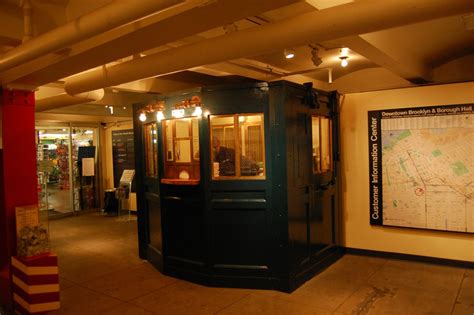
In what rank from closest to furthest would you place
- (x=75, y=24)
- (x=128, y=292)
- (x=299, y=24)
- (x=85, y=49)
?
(x=75, y=24)
(x=299, y=24)
(x=85, y=49)
(x=128, y=292)

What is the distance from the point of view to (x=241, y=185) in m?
4.26

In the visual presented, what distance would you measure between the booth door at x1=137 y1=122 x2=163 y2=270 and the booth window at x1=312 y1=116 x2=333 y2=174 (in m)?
2.05

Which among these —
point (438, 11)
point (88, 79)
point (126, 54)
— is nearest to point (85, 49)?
point (126, 54)

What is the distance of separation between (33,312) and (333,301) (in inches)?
117

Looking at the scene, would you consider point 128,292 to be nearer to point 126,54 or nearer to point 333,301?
point 333,301

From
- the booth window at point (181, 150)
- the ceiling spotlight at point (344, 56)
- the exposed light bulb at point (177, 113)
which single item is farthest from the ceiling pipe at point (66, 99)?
the ceiling spotlight at point (344, 56)

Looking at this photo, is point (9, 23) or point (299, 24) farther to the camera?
point (9, 23)

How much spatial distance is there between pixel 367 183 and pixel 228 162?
7.20 ft

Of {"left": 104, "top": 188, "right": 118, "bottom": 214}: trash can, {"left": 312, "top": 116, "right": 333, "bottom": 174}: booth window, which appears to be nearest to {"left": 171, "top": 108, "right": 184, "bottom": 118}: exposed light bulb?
{"left": 312, "top": 116, "right": 333, "bottom": 174}: booth window

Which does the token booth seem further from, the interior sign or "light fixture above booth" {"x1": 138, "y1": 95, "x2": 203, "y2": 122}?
the interior sign

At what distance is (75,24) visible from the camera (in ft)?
7.38

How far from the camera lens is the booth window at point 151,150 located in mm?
5094

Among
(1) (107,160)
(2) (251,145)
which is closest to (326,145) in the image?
(2) (251,145)

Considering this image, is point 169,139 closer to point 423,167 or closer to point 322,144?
point 322,144
